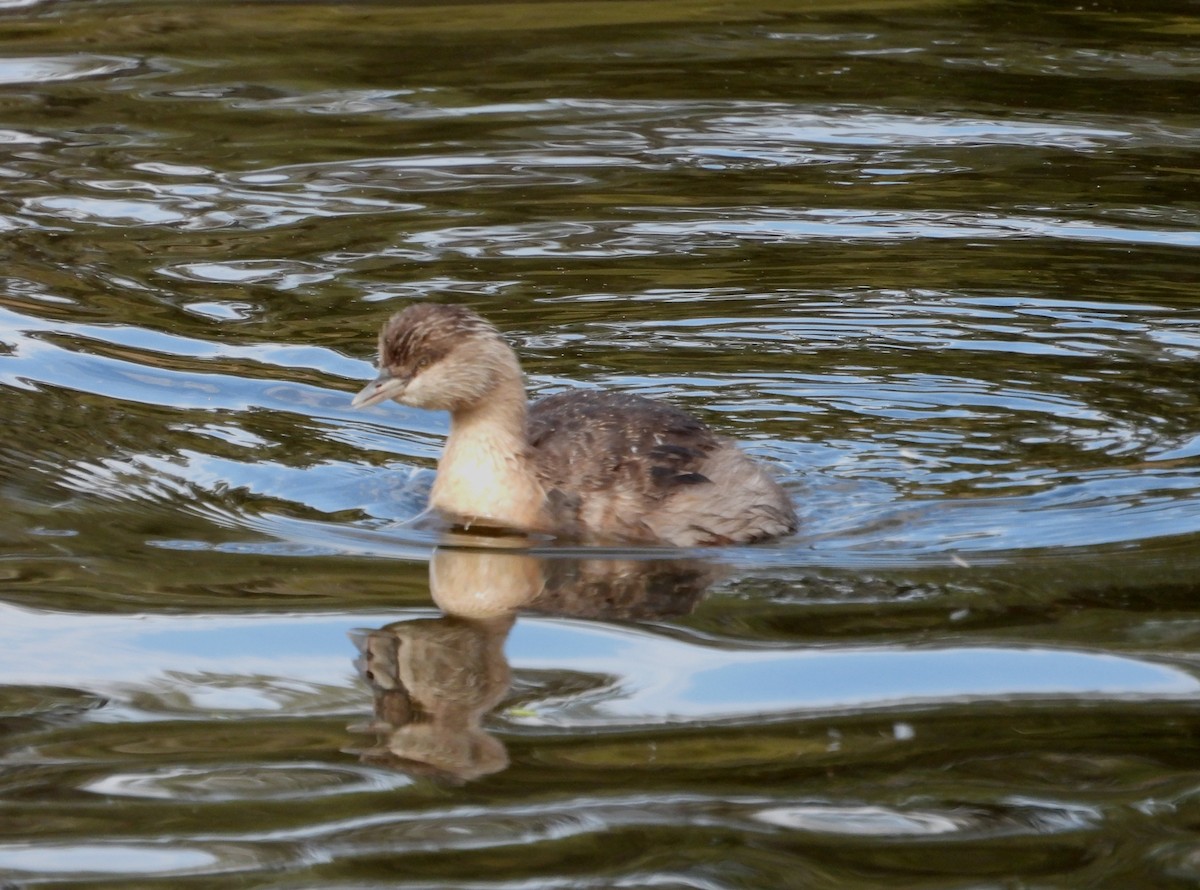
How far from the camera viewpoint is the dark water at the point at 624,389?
5.24 meters

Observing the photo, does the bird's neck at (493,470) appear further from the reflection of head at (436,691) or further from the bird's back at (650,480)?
the reflection of head at (436,691)

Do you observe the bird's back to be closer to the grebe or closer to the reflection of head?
the grebe

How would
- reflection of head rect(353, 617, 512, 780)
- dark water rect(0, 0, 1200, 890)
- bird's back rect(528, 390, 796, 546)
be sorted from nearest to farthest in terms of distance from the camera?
1. dark water rect(0, 0, 1200, 890)
2. reflection of head rect(353, 617, 512, 780)
3. bird's back rect(528, 390, 796, 546)

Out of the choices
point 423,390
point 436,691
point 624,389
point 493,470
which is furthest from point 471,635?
point 624,389

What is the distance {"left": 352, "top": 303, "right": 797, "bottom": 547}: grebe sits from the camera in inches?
309

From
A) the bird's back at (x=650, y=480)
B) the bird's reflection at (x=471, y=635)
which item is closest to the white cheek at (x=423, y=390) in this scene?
the bird's back at (x=650, y=480)

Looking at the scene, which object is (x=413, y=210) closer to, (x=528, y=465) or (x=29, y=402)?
(x=29, y=402)

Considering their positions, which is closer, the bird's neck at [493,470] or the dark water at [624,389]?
the dark water at [624,389]

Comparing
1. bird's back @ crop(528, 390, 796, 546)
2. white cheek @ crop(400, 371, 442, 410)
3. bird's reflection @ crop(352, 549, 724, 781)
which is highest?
white cheek @ crop(400, 371, 442, 410)

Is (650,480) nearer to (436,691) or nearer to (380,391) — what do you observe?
(380,391)

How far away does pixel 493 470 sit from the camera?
26.4 ft

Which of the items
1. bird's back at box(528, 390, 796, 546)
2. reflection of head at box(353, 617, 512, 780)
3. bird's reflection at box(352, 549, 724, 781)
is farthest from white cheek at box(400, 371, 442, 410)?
reflection of head at box(353, 617, 512, 780)

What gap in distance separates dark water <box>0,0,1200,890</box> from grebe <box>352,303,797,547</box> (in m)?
0.28

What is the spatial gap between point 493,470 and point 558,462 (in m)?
0.26
